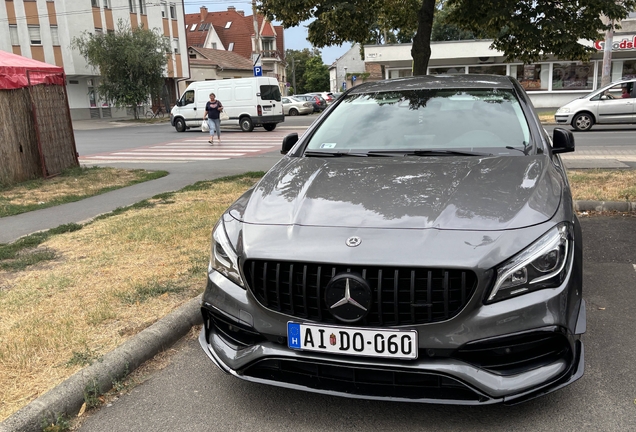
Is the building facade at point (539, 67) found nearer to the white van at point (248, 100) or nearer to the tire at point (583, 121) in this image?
the white van at point (248, 100)

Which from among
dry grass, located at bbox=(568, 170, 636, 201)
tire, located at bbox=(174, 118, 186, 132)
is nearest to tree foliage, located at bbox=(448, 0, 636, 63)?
dry grass, located at bbox=(568, 170, 636, 201)

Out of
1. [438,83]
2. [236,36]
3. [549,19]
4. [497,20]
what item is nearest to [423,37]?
[497,20]

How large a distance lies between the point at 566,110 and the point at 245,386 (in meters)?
18.3

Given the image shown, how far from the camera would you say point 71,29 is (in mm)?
40875

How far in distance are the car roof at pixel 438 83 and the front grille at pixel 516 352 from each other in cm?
250

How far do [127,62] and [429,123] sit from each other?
3735cm

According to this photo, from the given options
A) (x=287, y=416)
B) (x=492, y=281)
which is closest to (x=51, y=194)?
(x=287, y=416)

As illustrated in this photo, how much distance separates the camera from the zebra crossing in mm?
15462

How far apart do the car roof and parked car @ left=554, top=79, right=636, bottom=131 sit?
15.5 metres

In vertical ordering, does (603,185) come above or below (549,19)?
below

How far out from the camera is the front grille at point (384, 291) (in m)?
2.38

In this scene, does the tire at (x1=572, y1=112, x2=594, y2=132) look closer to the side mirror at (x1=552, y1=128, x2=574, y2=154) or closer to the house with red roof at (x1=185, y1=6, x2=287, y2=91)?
the side mirror at (x1=552, y1=128, x2=574, y2=154)

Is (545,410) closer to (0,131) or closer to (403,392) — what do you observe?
(403,392)

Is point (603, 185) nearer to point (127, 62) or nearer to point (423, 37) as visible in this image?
point (423, 37)
